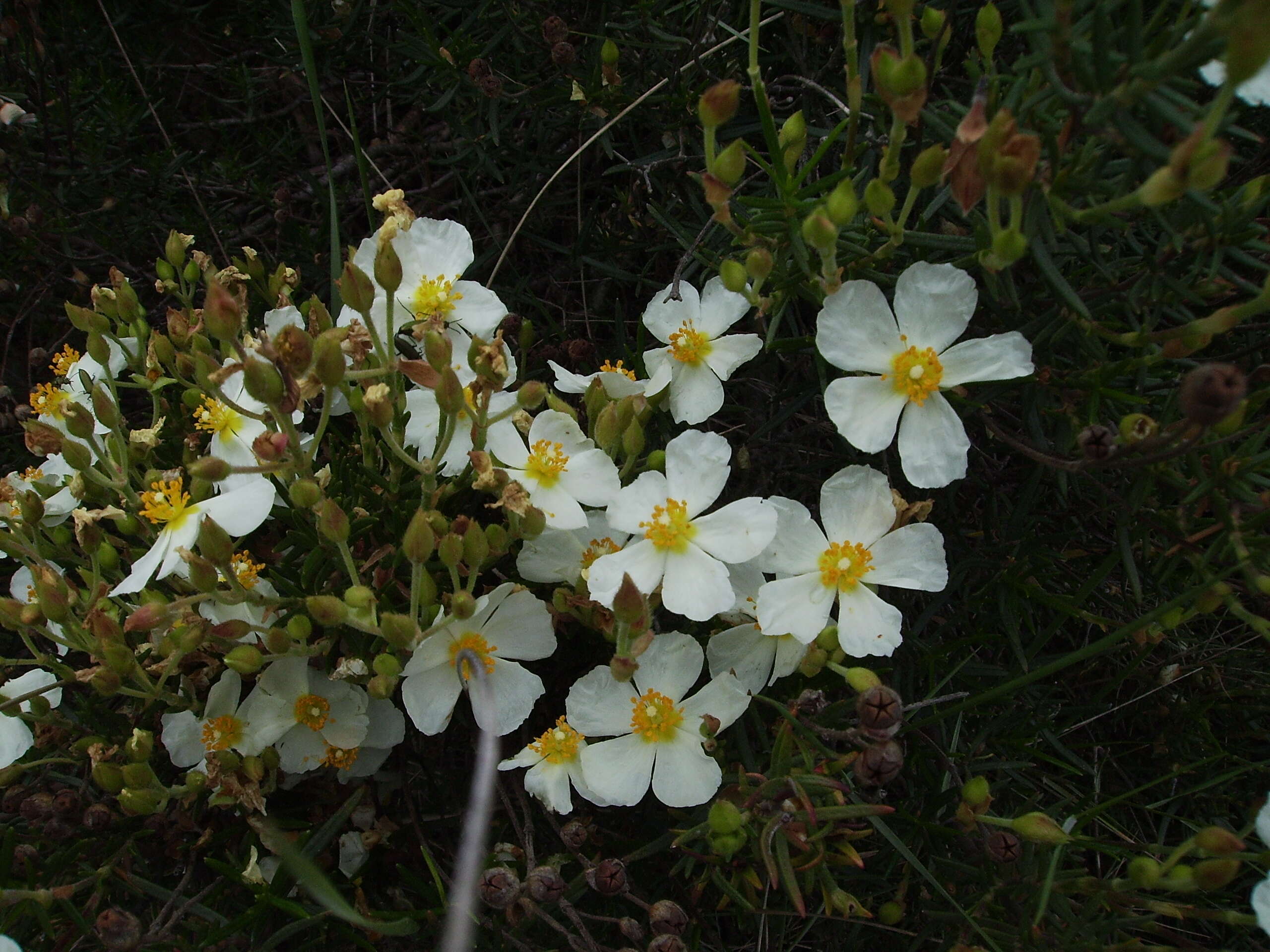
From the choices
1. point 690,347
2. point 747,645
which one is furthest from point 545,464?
point 747,645

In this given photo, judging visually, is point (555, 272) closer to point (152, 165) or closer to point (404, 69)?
point (404, 69)

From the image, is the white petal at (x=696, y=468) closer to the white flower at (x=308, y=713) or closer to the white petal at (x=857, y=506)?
the white petal at (x=857, y=506)

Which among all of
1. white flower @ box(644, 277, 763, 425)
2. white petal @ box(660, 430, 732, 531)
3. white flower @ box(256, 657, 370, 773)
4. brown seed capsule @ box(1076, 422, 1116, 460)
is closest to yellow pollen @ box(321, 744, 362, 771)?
white flower @ box(256, 657, 370, 773)

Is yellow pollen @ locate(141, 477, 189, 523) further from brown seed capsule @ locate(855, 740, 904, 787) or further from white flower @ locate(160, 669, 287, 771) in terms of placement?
brown seed capsule @ locate(855, 740, 904, 787)

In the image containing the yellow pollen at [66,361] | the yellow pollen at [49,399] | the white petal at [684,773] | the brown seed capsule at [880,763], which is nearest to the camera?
the brown seed capsule at [880,763]

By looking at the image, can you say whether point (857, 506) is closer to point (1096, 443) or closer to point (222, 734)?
point (1096, 443)

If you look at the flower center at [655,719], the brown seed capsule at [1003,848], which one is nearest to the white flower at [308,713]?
the flower center at [655,719]
